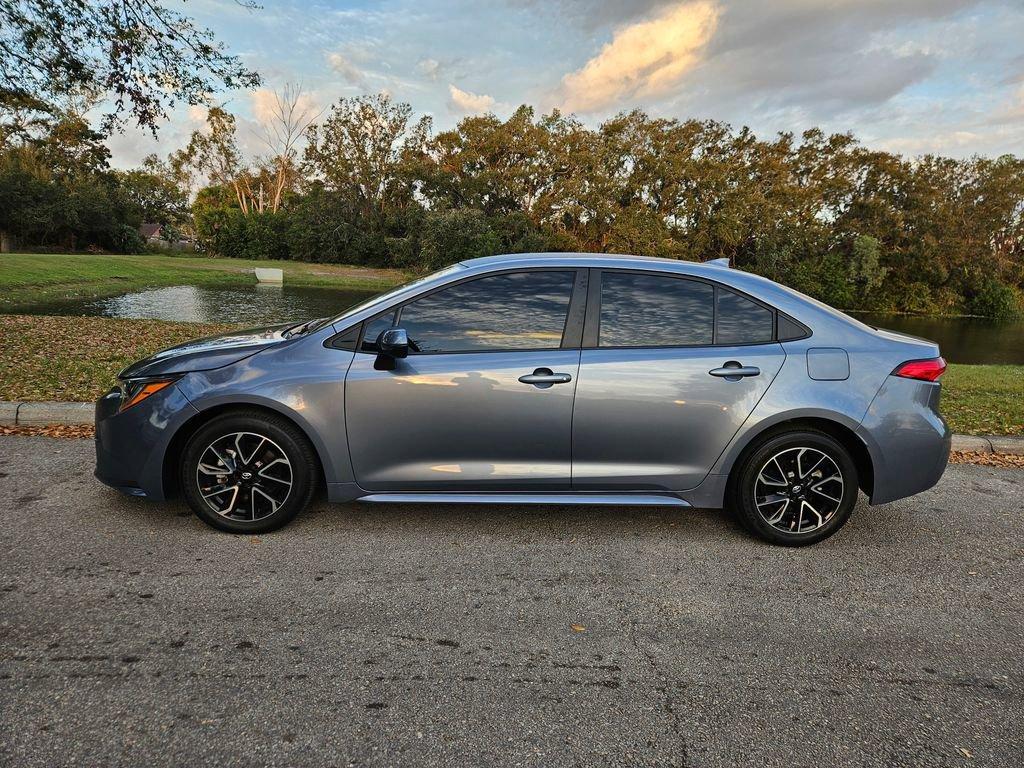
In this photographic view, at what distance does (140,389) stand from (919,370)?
14.4 feet

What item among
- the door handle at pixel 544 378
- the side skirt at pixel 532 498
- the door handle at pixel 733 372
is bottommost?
the side skirt at pixel 532 498

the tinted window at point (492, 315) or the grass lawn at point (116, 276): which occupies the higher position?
the grass lawn at point (116, 276)

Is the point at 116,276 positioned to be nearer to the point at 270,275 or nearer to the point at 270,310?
the point at 270,275

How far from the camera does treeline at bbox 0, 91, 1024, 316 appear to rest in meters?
37.2

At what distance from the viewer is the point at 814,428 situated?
357 cm

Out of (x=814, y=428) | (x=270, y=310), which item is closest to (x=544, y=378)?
(x=814, y=428)

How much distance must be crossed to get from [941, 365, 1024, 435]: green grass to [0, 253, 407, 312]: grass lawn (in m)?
19.8

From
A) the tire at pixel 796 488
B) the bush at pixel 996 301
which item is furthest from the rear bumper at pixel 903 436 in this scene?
the bush at pixel 996 301

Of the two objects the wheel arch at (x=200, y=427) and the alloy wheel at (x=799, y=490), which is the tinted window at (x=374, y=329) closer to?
the wheel arch at (x=200, y=427)

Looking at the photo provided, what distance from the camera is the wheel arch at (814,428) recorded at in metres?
3.50

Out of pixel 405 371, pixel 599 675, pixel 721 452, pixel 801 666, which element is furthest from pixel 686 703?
pixel 405 371

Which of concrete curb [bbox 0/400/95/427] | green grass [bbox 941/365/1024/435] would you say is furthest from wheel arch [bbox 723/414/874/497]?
concrete curb [bbox 0/400/95/427]

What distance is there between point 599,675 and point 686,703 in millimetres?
329

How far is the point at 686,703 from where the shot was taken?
227cm
